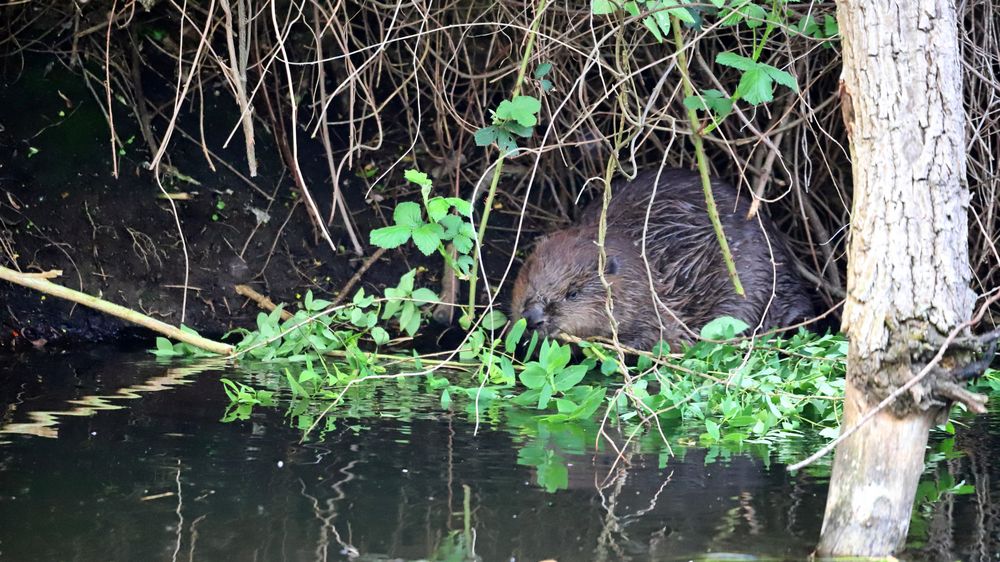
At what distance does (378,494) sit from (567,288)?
208 centimetres

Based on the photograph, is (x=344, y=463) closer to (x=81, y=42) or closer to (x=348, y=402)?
(x=348, y=402)

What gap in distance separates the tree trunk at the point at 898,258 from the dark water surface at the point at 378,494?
0.23m

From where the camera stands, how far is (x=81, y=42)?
15.6ft

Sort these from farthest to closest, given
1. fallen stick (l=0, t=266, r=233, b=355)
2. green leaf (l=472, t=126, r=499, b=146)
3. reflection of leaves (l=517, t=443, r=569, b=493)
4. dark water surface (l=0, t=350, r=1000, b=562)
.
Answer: fallen stick (l=0, t=266, r=233, b=355)
green leaf (l=472, t=126, r=499, b=146)
reflection of leaves (l=517, t=443, r=569, b=493)
dark water surface (l=0, t=350, r=1000, b=562)

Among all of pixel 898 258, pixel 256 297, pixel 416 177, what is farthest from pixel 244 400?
pixel 898 258

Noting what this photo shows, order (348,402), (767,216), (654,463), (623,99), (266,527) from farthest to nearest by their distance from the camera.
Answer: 1. (767,216)
2. (348,402)
3. (623,99)
4. (654,463)
5. (266,527)

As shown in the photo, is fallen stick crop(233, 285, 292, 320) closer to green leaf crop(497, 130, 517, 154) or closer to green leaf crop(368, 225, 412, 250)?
green leaf crop(368, 225, 412, 250)

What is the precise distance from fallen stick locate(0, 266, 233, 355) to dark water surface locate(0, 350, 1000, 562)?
328 millimetres

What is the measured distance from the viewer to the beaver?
469cm

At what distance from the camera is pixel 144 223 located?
188 inches

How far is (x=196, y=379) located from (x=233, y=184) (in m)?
1.31

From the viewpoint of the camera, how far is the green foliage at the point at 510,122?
3.52 m

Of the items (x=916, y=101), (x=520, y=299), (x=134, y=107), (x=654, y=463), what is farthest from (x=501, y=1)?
(x=916, y=101)

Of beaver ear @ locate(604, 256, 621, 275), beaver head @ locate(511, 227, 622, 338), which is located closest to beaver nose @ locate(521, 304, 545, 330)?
beaver head @ locate(511, 227, 622, 338)
